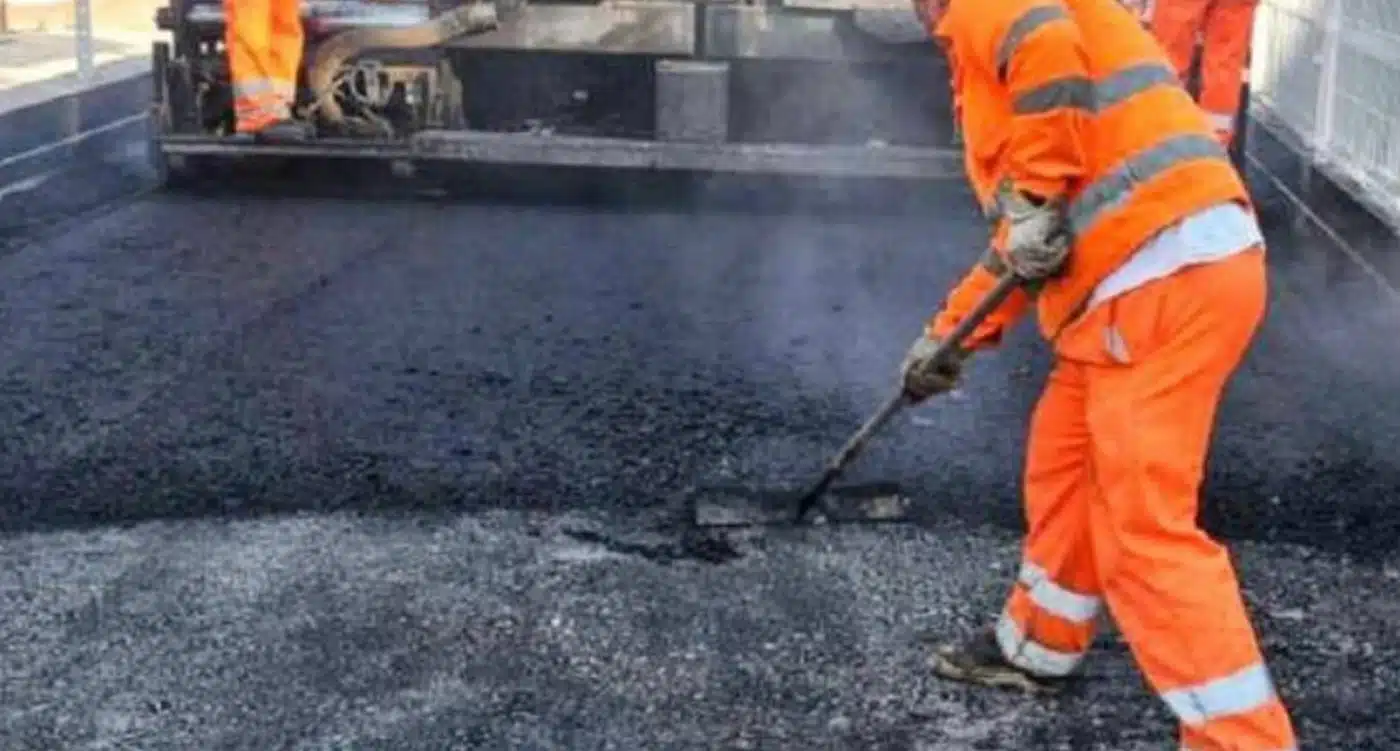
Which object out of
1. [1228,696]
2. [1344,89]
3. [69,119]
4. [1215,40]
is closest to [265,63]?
[69,119]

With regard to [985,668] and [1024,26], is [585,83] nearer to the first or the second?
[985,668]

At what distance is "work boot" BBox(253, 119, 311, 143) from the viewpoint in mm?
9383

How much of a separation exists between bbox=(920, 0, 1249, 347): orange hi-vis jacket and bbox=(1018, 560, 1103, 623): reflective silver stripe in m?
0.57

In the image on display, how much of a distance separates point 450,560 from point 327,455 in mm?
Answer: 953

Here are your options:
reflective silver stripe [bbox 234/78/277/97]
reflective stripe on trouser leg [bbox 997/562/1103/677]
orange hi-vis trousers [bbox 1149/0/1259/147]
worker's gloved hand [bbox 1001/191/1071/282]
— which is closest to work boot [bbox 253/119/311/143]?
reflective silver stripe [bbox 234/78/277/97]

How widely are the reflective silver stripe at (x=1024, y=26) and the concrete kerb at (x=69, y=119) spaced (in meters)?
7.63

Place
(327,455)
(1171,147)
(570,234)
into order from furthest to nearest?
(570,234) → (327,455) → (1171,147)

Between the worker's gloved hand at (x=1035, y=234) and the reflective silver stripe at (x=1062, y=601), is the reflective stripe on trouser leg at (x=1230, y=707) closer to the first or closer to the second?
the reflective silver stripe at (x=1062, y=601)

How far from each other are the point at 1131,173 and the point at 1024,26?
31 centimetres

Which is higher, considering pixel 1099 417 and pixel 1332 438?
pixel 1099 417

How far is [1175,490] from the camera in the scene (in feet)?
11.5

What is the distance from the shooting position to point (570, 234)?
29.2 ft

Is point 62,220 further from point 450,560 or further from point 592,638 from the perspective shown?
point 592,638

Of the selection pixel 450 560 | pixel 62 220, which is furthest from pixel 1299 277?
pixel 62 220
